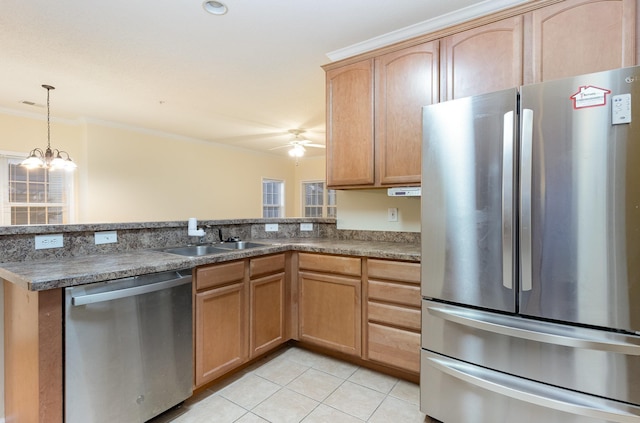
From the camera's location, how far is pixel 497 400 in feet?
4.66

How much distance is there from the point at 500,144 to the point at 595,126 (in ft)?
1.07

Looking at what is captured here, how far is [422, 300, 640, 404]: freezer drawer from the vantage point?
119 cm

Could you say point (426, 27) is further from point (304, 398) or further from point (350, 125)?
Answer: point (304, 398)

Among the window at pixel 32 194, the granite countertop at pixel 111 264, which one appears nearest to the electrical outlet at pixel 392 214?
the granite countertop at pixel 111 264

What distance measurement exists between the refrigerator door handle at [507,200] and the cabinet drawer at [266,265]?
154 centimetres

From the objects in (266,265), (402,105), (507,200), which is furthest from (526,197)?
(266,265)

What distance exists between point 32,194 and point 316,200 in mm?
5510

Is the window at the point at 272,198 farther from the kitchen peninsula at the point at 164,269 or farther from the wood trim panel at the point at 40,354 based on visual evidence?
the wood trim panel at the point at 40,354

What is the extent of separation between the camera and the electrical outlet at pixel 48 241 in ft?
5.79

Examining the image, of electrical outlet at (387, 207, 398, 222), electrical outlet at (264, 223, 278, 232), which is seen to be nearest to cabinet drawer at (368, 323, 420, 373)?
electrical outlet at (387, 207, 398, 222)

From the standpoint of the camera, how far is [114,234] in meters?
2.07

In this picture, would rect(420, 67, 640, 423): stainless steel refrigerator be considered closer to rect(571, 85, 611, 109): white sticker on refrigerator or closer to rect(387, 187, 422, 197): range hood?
rect(571, 85, 611, 109): white sticker on refrigerator

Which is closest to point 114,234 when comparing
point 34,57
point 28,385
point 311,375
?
point 28,385

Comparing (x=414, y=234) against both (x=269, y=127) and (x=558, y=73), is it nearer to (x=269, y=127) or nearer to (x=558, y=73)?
(x=558, y=73)
